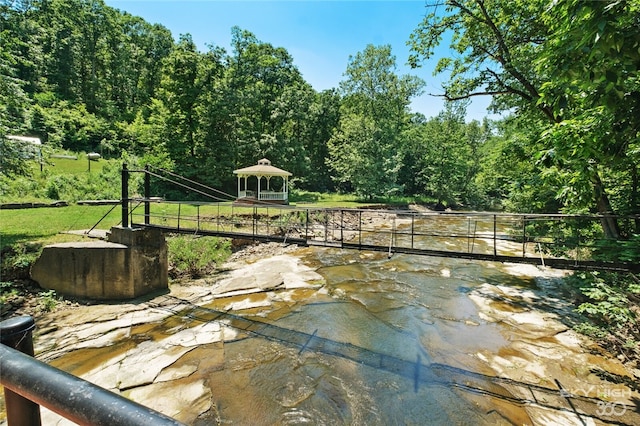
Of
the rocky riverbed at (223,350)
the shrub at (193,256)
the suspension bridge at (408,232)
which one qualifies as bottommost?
the rocky riverbed at (223,350)

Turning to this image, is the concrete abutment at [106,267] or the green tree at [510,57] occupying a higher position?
the green tree at [510,57]

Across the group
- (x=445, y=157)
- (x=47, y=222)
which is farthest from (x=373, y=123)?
(x=47, y=222)

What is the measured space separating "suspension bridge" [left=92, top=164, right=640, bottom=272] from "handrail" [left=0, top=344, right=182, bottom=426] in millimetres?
5976

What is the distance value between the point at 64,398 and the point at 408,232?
17.1 m

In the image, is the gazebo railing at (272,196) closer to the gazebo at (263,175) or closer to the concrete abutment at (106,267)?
the gazebo at (263,175)

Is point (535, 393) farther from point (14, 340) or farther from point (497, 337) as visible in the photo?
point (14, 340)

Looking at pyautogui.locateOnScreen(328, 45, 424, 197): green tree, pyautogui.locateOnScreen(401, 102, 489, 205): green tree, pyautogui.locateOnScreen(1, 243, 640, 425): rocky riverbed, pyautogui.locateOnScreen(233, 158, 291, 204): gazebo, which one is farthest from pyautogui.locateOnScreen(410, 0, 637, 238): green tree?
pyautogui.locateOnScreen(401, 102, 489, 205): green tree

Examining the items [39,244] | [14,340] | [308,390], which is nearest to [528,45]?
[308,390]

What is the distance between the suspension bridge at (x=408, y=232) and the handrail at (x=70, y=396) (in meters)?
5.98

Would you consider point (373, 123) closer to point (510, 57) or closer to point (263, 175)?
point (263, 175)

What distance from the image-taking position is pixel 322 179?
4038 centimetres

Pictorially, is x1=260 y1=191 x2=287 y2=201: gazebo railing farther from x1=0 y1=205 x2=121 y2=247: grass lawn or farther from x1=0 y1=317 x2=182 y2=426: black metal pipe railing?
x1=0 y1=317 x2=182 y2=426: black metal pipe railing

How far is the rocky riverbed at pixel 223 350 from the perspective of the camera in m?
5.56

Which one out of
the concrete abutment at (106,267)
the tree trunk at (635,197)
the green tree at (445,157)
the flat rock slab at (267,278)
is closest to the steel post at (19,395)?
the flat rock slab at (267,278)
